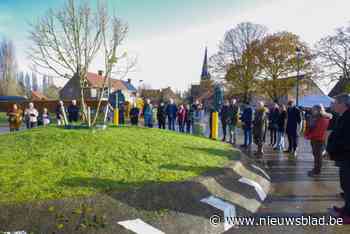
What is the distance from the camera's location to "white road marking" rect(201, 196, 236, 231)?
15.1 feet

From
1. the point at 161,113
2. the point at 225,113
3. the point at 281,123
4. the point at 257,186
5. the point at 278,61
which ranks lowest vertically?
the point at 257,186

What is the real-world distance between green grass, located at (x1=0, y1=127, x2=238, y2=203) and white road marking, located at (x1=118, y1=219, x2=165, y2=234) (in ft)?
2.51

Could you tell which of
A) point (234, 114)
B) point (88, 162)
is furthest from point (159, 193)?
point (234, 114)

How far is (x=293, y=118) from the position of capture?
34.5 ft

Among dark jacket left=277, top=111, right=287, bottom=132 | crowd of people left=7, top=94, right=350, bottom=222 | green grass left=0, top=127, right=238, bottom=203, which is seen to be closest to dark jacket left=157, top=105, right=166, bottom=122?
crowd of people left=7, top=94, right=350, bottom=222

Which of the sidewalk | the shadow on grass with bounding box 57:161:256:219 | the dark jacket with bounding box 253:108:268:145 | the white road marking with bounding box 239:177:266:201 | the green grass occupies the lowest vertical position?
the sidewalk

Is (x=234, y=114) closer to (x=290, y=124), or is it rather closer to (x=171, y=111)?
(x=290, y=124)

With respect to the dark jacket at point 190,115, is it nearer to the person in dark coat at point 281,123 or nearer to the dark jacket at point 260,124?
the person in dark coat at point 281,123

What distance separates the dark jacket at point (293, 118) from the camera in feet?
34.3

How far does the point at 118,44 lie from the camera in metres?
11.9

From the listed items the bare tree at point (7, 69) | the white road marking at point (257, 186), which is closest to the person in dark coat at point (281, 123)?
the white road marking at point (257, 186)

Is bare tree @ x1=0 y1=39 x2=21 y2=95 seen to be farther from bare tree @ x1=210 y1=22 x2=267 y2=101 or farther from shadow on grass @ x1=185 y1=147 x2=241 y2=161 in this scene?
shadow on grass @ x1=185 y1=147 x2=241 y2=161

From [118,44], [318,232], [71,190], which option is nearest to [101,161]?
[71,190]

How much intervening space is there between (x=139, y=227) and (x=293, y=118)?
27.5 ft
